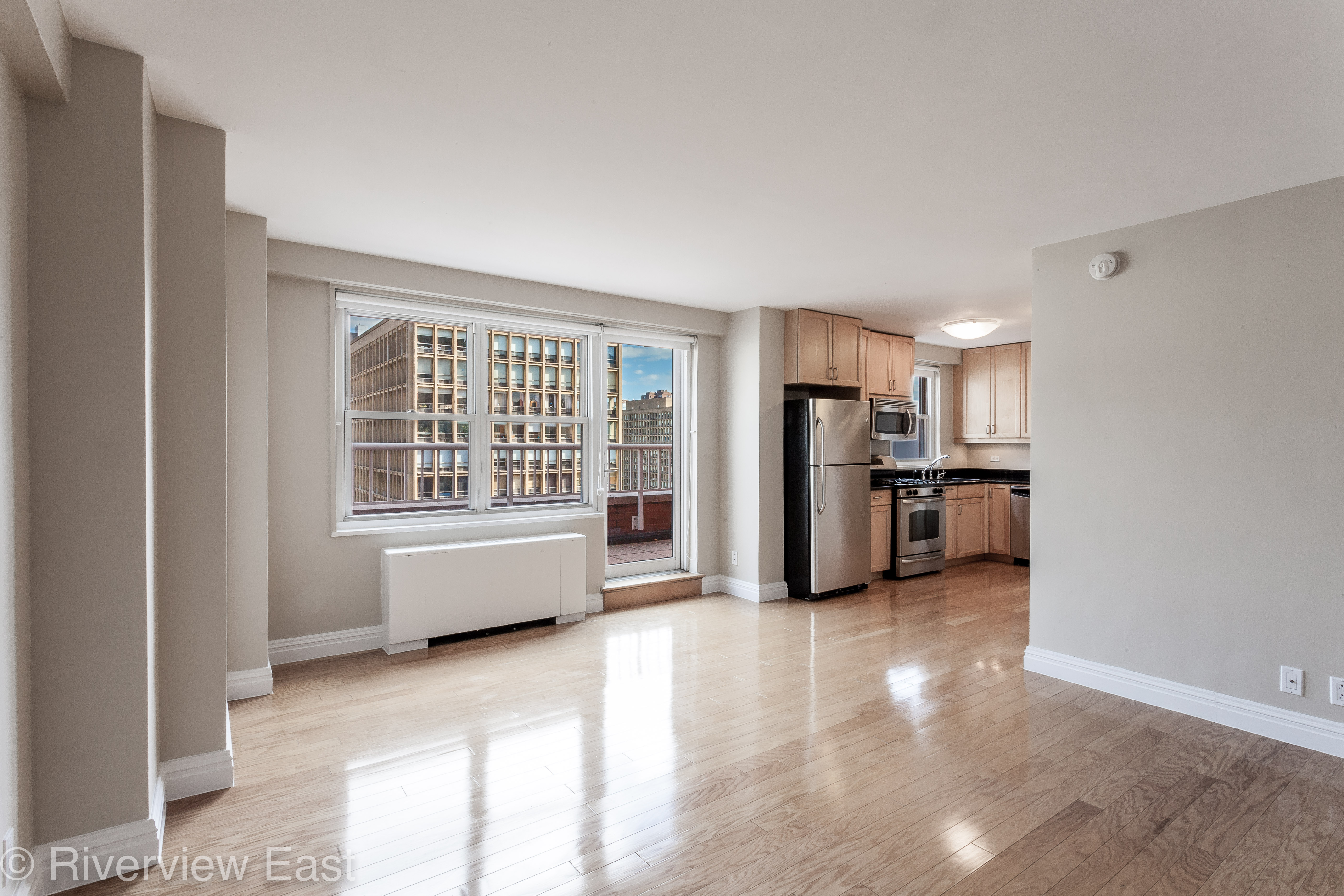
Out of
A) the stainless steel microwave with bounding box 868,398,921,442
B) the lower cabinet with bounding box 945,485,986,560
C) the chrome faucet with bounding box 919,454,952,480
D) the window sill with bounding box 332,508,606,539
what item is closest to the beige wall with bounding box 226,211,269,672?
the window sill with bounding box 332,508,606,539

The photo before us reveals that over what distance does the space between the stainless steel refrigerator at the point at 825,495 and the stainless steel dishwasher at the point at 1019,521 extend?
2.17m

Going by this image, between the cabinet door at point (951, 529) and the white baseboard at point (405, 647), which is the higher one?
the cabinet door at point (951, 529)

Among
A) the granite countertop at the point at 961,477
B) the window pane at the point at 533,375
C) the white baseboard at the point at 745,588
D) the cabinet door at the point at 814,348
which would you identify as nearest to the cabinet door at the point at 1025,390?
the granite countertop at the point at 961,477

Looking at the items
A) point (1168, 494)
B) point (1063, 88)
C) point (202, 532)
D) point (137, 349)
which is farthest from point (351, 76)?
point (1168, 494)

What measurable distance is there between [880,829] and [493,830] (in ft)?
4.20

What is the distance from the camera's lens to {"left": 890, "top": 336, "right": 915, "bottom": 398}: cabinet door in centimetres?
644

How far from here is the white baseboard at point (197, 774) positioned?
7.52 feet

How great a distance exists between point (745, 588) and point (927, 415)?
11.7 feet

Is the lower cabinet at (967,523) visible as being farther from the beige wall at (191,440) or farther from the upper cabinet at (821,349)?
the beige wall at (191,440)

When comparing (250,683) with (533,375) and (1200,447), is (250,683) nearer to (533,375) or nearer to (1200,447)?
(533,375)

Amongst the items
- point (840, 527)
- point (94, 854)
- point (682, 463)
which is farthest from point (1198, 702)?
point (94, 854)

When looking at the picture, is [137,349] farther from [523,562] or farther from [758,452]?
[758,452]

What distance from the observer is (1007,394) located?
23.2ft

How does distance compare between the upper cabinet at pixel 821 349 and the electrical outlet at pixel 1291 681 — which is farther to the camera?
the upper cabinet at pixel 821 349
